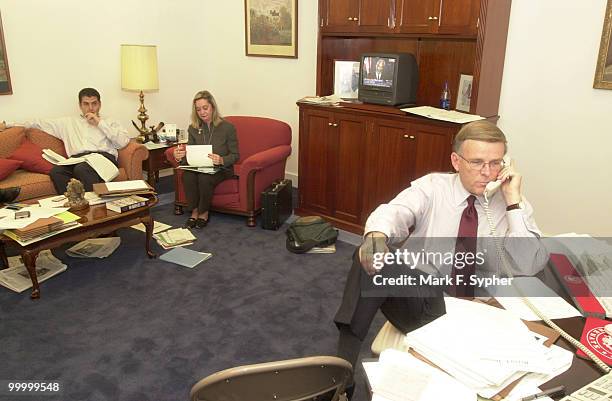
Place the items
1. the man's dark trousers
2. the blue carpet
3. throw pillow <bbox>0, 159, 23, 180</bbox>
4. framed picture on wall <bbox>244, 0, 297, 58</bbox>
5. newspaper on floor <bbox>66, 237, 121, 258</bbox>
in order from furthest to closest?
framed picture on wall <bbox>244, 0, 297, 58</bbox>
throw pillow <bbox>0, 159, 23, 180</bbox>
newspaper on floor <bbox>66, 237, 121, 258</bbox>
the blue carpet
the man's dark trousers

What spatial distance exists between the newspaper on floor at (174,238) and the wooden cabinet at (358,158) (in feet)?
3.47

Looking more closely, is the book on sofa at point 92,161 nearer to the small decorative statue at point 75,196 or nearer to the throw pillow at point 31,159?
the throw pillow at point 31,159

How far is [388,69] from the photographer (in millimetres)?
3783

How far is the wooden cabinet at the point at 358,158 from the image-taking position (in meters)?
3.54

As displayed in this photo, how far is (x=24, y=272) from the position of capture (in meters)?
3.28

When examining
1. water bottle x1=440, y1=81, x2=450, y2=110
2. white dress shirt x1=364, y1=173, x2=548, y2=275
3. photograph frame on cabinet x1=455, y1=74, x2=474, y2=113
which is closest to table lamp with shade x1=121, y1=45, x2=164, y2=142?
water bottle x1=440, y1=81, x2=450, y2=110

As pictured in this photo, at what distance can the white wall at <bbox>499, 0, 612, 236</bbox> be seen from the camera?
3311 mm

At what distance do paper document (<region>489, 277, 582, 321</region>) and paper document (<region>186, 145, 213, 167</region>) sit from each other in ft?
10.2

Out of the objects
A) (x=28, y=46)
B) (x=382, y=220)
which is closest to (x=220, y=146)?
(x=28, y=46)

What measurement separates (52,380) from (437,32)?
3174mm

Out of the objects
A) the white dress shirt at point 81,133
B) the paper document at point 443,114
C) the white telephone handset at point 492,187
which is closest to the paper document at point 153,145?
the white dress shirt at point 81,133

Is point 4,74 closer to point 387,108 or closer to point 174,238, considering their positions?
point 174,238

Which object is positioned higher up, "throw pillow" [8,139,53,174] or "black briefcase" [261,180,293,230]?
"throw pillow" [8,139,53,174]

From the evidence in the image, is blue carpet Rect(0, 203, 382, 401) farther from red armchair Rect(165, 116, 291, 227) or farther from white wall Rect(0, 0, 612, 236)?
white wall Rect(0, 0, 612, 236)
